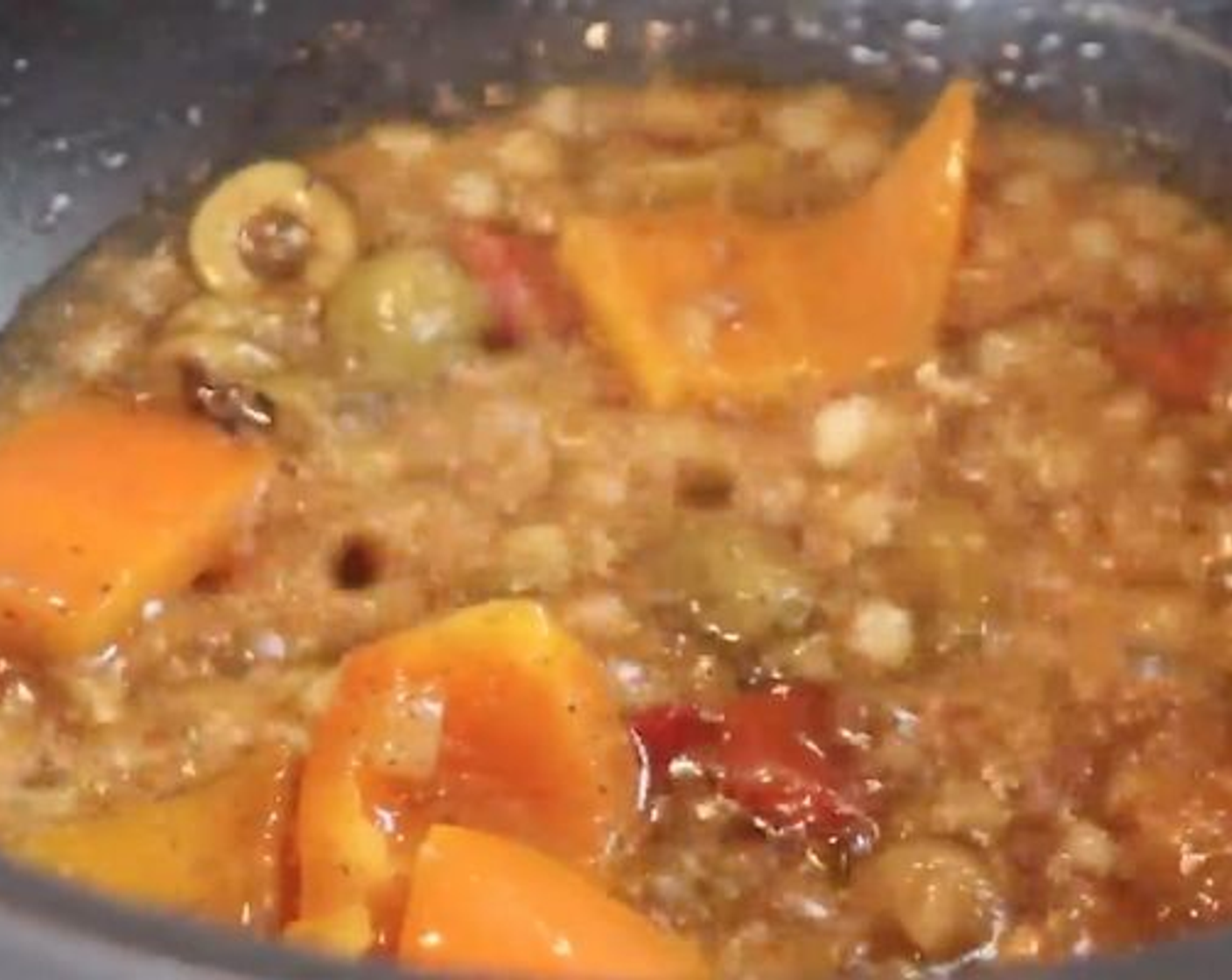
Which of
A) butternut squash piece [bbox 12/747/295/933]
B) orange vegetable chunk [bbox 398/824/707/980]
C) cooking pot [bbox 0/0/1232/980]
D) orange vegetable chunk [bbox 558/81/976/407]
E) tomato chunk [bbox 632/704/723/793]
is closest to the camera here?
orange vegetable chunk [bbox 398/824/707/980]

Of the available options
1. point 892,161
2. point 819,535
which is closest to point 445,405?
point 819,535

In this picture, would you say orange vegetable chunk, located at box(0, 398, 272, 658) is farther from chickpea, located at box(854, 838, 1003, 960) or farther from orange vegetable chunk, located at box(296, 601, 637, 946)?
chickpea, located at box(854, 838, 1003, 960)

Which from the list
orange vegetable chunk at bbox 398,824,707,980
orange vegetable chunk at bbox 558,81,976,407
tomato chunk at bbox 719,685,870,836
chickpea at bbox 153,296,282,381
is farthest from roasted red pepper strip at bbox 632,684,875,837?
chickpea at bbox 153,296,282,381

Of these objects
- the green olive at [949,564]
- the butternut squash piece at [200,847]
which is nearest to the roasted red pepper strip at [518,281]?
the green olive at [949,564]

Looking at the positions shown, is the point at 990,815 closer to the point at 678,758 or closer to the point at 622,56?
the point at 678,758

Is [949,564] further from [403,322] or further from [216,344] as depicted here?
[216,344]

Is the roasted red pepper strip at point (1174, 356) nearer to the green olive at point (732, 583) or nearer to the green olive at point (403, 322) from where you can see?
the green olive at point (732, 583)

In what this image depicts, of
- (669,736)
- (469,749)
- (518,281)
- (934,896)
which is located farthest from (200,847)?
(518,281)
